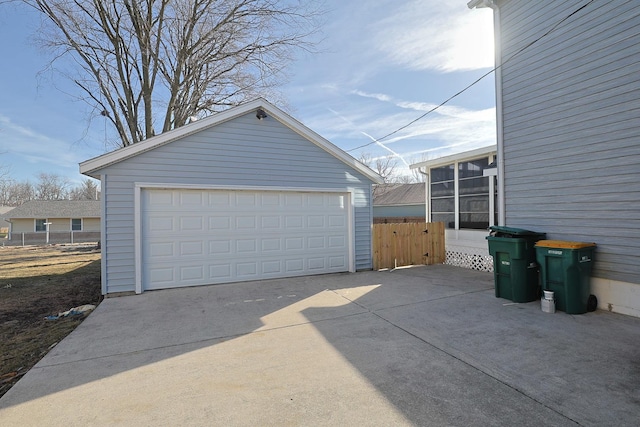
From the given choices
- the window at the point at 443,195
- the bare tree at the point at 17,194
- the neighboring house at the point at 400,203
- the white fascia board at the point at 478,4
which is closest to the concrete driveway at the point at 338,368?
the window at the point at 443,195

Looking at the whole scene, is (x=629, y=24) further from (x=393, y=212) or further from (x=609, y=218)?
(x=393, y=212)

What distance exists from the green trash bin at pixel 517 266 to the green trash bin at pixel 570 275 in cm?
32

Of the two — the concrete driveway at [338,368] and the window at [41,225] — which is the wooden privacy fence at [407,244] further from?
the window at [41,225]

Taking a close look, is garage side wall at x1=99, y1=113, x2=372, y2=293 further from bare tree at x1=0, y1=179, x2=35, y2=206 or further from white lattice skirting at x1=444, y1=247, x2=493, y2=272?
bare tree at x1=0, y1=179, x2=35, y2=206

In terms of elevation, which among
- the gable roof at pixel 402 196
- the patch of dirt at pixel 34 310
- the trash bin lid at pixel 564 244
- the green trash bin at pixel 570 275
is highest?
the gable roof at pixel 402 196

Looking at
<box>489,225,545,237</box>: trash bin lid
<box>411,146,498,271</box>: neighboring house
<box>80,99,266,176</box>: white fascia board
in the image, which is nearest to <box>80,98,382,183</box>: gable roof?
<box>80,99,266,176</box>: white fascia board

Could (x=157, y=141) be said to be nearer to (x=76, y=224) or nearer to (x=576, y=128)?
(x=576, y=128)

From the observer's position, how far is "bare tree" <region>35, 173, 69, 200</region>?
47.8 meters

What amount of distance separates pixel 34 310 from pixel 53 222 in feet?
95.6

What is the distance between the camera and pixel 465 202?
30.3 feet

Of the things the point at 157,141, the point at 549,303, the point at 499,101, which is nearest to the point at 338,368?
the point at 549,303

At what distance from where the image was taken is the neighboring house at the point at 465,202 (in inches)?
330

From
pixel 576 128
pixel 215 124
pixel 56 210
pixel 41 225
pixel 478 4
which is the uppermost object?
pixel 478 4

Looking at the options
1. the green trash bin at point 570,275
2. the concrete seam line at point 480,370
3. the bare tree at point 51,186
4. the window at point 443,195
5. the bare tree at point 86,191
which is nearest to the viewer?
the concrete seam line at point 480,370
